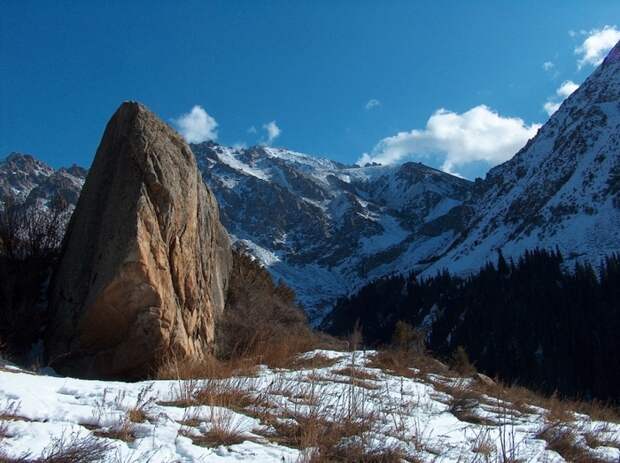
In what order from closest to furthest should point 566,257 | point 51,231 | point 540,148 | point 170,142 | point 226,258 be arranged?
1. point 170,142
2. point 51,231
3. point 226,258
4. point 566,257
5. point 540,148

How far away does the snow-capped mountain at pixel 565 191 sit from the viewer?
105938 millimetres

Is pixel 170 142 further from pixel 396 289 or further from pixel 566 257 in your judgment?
pixel 396 289

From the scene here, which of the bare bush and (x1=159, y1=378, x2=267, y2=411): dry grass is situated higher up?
the bare bush

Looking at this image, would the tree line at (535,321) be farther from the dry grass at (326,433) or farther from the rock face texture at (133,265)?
the dry grass at (326,433)

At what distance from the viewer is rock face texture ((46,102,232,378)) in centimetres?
780

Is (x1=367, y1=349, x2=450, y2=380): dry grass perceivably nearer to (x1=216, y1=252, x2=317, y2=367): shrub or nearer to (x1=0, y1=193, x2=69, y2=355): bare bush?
(x1=216, y1=252, x2=317, y2=367): shrub

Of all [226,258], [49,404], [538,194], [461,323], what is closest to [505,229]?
[538,194]

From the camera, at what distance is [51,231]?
1135cm

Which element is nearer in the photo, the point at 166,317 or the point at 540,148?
the point at 166,317

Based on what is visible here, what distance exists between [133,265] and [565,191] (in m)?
134

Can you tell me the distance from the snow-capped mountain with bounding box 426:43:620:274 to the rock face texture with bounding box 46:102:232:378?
9339cm

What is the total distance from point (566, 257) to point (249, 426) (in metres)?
103

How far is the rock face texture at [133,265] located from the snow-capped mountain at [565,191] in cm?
9339

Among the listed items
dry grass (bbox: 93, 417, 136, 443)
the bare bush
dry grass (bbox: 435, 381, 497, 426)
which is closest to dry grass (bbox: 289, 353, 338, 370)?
dry grass (bbox: 435, 381, 497, 426)
